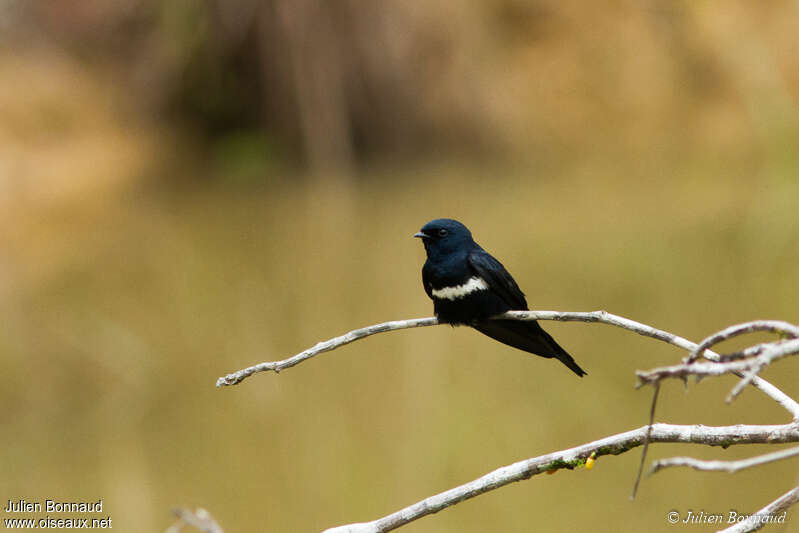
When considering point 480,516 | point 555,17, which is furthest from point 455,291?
point 555,17

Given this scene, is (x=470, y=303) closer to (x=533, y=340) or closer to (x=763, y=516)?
(x=533, y=340)

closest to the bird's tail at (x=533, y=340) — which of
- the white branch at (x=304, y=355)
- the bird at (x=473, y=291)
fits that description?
the bird at (x=473, y=291)

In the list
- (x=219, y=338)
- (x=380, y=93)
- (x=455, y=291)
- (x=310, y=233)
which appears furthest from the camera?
(x=380, y=93)

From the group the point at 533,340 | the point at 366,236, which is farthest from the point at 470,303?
the point at 366,236

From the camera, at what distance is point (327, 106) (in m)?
8.50

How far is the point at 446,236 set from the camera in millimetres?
2949

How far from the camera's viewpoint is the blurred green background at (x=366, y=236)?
527 cm

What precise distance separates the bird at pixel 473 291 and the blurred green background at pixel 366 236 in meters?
2.10

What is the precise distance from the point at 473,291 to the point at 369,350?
3933 mm

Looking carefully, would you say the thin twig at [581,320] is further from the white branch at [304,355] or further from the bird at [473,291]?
the bird at [473,291]

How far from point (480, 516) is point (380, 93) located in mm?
5024

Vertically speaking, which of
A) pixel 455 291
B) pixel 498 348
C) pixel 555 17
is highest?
pixel 555 17

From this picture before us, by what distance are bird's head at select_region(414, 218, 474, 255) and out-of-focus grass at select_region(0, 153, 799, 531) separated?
2.14 metres

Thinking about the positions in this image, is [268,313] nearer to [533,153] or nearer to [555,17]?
[533,153]
